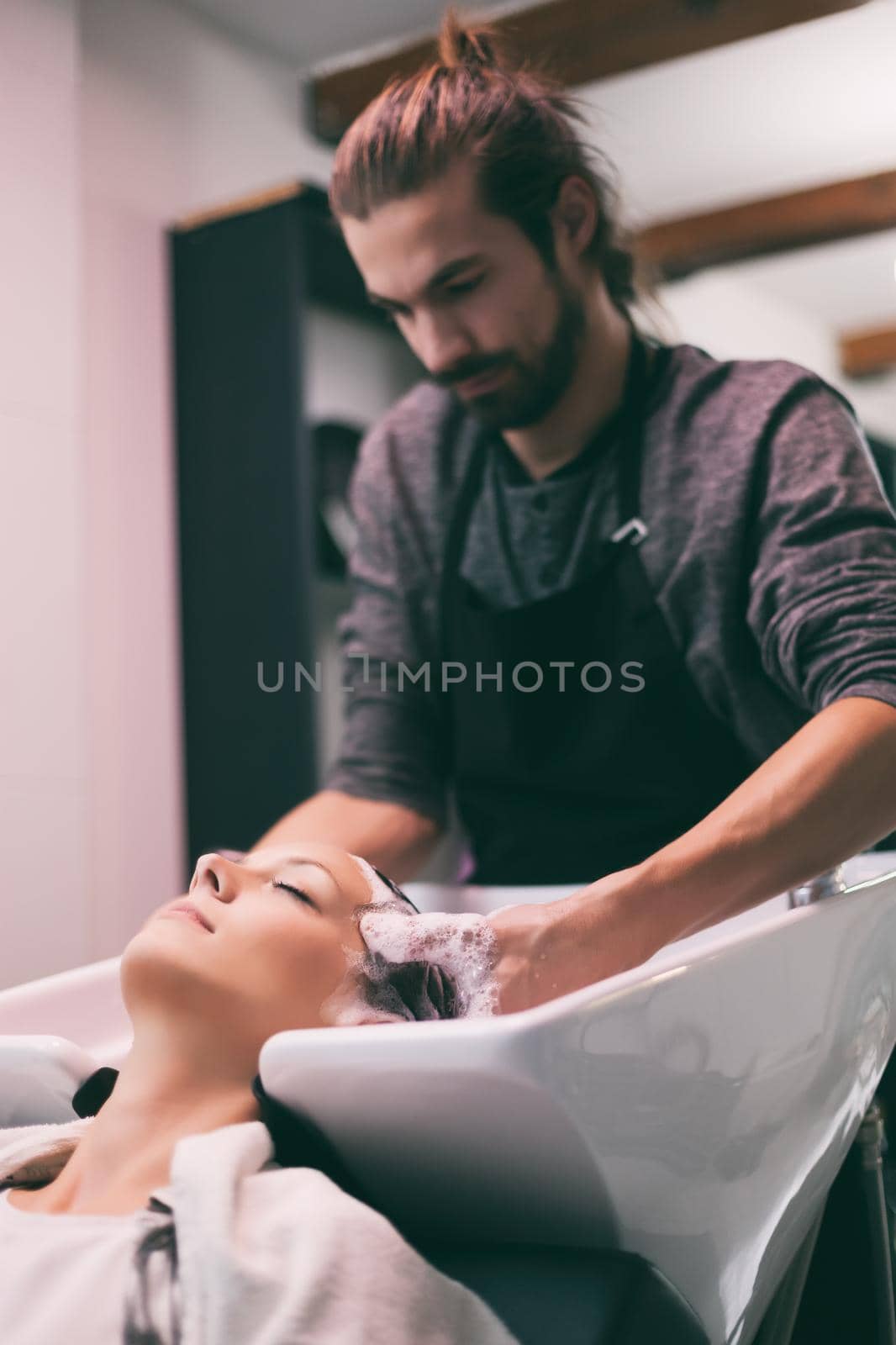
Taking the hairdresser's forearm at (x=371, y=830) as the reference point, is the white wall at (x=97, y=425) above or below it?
above

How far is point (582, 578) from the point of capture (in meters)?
1.21

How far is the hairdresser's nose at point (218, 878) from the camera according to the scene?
96cm

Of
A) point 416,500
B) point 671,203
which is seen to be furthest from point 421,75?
point 416,500

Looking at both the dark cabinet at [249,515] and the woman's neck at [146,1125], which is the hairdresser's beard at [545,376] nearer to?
the woman's neck at [146,1125]

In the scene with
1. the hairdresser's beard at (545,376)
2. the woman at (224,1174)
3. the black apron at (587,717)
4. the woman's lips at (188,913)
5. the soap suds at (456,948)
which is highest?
the hairdresser's beard at (545,376)

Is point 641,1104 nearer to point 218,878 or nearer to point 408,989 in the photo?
point 408,989

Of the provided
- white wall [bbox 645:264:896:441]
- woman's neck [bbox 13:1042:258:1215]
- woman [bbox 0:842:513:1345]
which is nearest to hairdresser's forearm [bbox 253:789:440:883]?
woman [bbox 0:842:513:1345]

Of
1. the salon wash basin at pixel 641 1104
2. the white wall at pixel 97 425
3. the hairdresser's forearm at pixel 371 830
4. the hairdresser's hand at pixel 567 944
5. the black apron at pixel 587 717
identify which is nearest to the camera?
the salon wash basin at pixel 641 1104

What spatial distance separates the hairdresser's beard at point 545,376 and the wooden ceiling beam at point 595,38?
225 millimetres

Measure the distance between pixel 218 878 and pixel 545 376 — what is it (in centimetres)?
50

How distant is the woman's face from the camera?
905 millimetres

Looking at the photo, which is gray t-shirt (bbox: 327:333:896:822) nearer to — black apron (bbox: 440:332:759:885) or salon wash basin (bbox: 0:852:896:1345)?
black apron (bbox: 440:332:759:885)

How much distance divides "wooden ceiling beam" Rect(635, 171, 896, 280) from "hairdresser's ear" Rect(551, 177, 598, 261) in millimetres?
91

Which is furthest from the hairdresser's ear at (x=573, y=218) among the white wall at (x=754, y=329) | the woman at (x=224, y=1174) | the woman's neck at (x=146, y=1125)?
the woman's neck at (x=146, y=1125)
